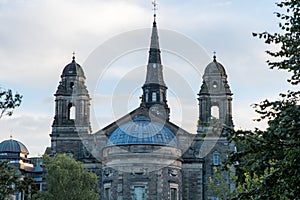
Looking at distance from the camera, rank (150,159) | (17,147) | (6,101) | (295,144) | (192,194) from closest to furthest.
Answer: (295,144), (6,101), (150,159), (192,194), (17,147)

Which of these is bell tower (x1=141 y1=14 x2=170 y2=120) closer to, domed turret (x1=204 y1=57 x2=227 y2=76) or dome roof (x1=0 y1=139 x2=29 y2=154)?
domed turret (x1=204 y1=57 x2=227 y2=76)

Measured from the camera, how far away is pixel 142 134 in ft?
200

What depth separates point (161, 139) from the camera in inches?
2399

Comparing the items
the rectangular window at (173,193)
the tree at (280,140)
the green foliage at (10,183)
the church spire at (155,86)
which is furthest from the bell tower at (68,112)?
the tree at (280,140)

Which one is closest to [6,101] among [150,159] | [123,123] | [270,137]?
[270,137]

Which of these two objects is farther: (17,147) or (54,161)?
(17,147)

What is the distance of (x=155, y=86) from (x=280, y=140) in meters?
51.1

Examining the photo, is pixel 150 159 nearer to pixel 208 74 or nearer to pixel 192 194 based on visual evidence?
pixel 192 194

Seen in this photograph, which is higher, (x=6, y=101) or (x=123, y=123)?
(x=123, y=123)

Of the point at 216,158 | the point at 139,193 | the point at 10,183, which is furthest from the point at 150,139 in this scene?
the point at 10,183

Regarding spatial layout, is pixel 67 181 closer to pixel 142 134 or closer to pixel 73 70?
pixel 142 134

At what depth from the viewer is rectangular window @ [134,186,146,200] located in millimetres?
58250

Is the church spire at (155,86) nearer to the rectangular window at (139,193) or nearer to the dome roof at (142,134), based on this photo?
the dome roof at (142,134)

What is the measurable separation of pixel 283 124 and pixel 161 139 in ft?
144
